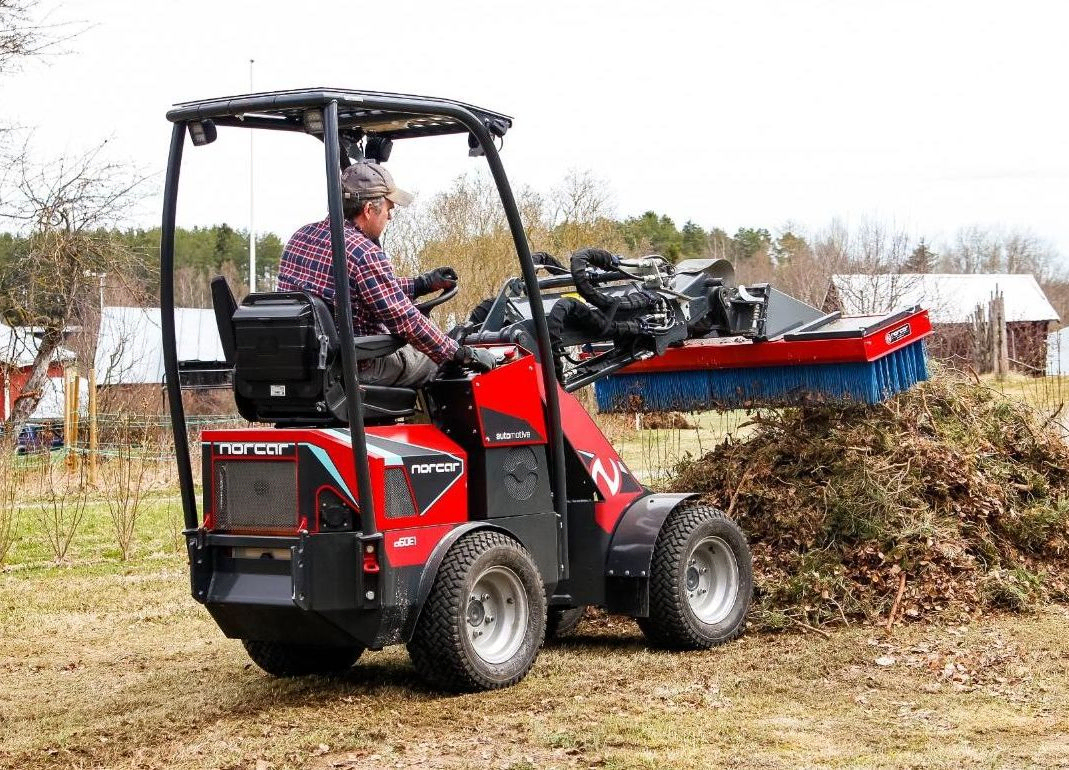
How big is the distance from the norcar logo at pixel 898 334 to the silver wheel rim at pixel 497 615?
330cm

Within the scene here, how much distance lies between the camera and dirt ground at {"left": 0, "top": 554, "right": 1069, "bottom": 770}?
17.9 feet

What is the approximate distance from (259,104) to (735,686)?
3.51 m

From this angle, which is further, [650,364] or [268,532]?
[650,364]

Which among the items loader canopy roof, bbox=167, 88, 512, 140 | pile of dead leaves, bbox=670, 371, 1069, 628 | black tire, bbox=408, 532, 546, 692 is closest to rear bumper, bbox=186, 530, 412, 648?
black tire, bbox=408, 532, 546, 692

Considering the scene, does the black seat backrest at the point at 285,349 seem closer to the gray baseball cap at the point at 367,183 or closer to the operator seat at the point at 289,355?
Result: the operator seat at the point at 289,355

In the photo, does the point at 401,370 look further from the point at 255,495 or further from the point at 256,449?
the point at 255,495

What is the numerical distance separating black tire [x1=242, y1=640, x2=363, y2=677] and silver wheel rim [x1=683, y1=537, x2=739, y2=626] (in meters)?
1.95

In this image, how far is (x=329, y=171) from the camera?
18.5 ft

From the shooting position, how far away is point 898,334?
8.66 meters

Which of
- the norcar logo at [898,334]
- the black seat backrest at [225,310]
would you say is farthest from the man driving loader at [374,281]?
the norcar logo at [898,334]

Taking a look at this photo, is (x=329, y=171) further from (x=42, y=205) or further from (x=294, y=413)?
(x=42, y=205)

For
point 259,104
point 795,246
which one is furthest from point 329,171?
point 795,246

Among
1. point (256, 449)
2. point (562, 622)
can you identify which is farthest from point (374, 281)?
point (562, 622)

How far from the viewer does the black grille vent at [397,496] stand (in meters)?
6.05
